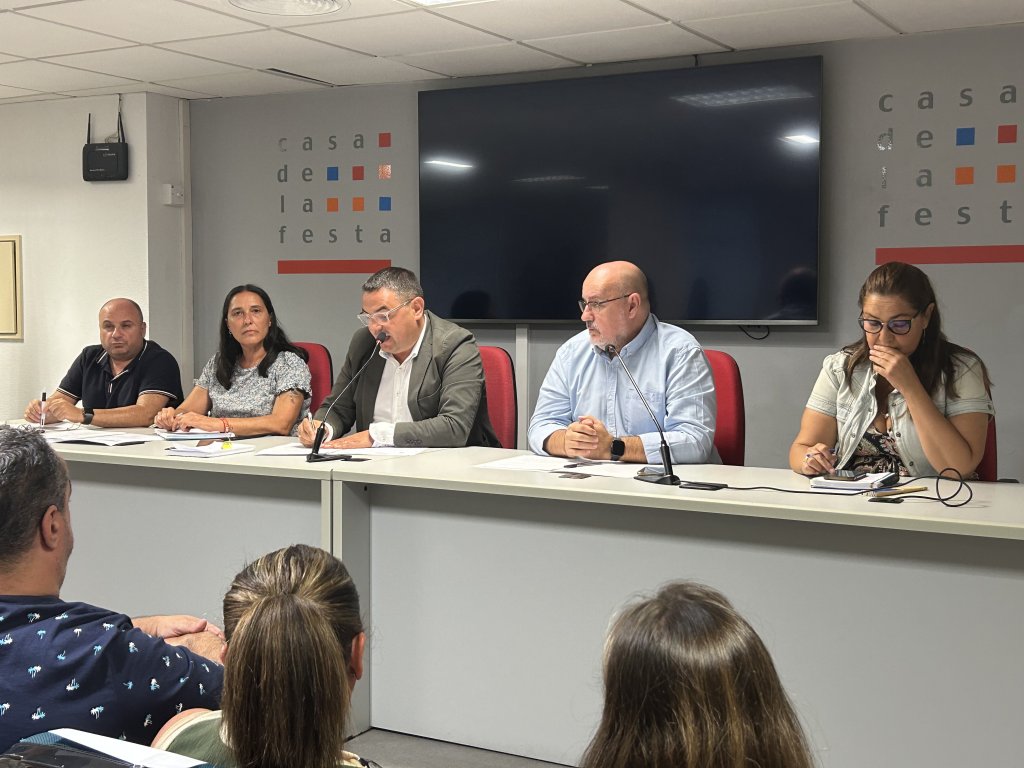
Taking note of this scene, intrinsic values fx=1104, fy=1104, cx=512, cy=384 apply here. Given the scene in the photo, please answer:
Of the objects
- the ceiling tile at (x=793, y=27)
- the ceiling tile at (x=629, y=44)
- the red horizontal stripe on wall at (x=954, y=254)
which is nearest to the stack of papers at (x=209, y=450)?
the ceiling tile at (x=629, y=44)

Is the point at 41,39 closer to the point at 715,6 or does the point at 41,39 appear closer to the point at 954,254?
the point at 715,6

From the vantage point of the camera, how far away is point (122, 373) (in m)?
4.18

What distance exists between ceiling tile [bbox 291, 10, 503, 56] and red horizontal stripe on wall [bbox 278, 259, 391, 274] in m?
1.15

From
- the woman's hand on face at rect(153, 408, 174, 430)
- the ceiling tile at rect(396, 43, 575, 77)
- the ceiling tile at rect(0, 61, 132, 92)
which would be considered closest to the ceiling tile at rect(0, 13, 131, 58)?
the ceiling tile at rect(0, 61, 132, 92)

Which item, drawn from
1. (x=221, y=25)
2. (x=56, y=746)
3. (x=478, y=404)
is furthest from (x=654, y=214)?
(x=56, y=746)

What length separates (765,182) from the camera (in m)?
4.40

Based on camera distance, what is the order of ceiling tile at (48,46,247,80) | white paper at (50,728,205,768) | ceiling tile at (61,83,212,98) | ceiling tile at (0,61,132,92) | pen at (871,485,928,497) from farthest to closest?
ceiling tile at (61,83,212,98) → ceiling tile at (0,61,132,92) → ceiling tile at (48,46,247,80) → pen at (871,485,928,497) → white paper at (50,728,205,768)

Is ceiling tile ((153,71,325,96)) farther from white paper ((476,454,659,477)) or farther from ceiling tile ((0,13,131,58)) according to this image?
white paper ((476,454,659,477))

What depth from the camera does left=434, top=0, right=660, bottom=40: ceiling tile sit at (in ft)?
12.4

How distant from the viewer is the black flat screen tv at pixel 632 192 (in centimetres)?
437

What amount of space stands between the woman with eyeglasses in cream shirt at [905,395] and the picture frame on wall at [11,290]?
4.68m

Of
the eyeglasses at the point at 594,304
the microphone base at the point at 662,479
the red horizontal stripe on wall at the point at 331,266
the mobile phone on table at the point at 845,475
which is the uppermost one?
the red horizontal stripe on wall at the point at 331,266

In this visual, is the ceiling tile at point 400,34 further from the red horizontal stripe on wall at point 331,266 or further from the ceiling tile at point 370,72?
the red horizontal stripe on wall at point 331,266

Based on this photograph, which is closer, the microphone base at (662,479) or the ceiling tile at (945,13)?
the microphone base at (662,479)
